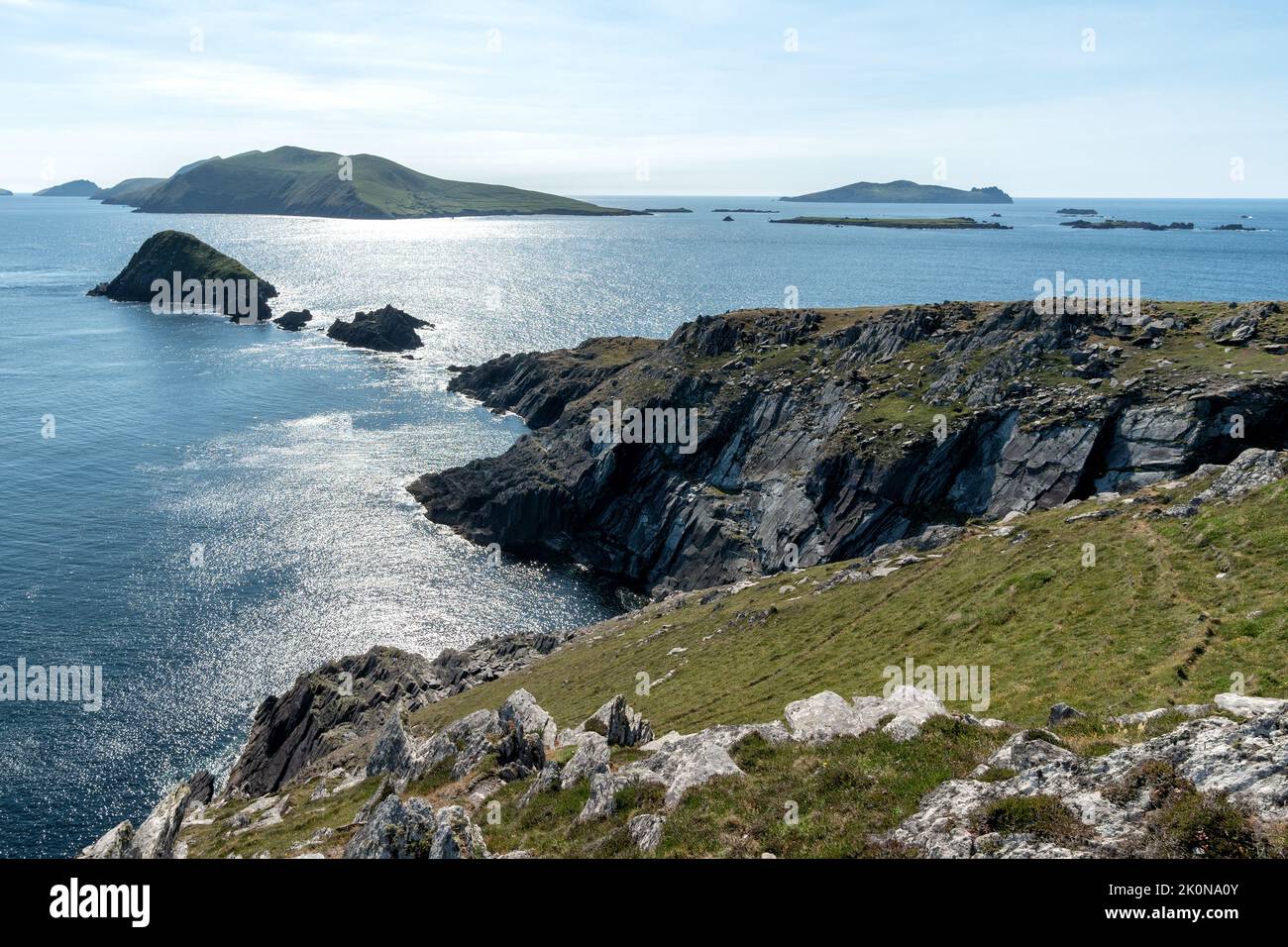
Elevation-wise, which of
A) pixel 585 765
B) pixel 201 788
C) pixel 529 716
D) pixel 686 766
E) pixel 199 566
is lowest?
pixel 201 788

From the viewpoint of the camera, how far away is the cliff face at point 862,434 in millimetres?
71250

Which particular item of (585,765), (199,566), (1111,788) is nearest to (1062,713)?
(1111,788)

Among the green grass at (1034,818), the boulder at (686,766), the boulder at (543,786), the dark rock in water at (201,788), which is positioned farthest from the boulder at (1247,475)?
the dark rock in water at (201,788)

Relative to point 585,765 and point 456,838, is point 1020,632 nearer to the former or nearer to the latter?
point 585,765

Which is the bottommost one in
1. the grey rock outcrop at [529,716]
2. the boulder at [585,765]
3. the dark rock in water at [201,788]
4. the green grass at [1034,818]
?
the dark rock in water at [201,788]

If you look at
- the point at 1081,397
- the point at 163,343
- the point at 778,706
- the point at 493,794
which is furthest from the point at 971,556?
the point at 163,343

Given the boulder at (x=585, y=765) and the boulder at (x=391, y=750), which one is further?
the boulder at (x=391, y=750)

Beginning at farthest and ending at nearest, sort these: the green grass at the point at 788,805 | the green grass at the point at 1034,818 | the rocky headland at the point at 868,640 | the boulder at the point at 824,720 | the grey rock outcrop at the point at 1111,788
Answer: the boulder at the point at 824,720
the rocky headland at the point at 868,640
the green grass at the point at 788,805
the green grass at the point at 1034,818
the grey rock outcrop at the point at 1111,788

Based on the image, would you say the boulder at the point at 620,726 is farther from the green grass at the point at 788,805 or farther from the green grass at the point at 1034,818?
the green grass at the point at 1034,818

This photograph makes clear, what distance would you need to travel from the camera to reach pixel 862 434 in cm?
8625

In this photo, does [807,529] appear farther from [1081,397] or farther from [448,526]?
[448,526]

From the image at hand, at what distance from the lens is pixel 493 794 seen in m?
26.4
